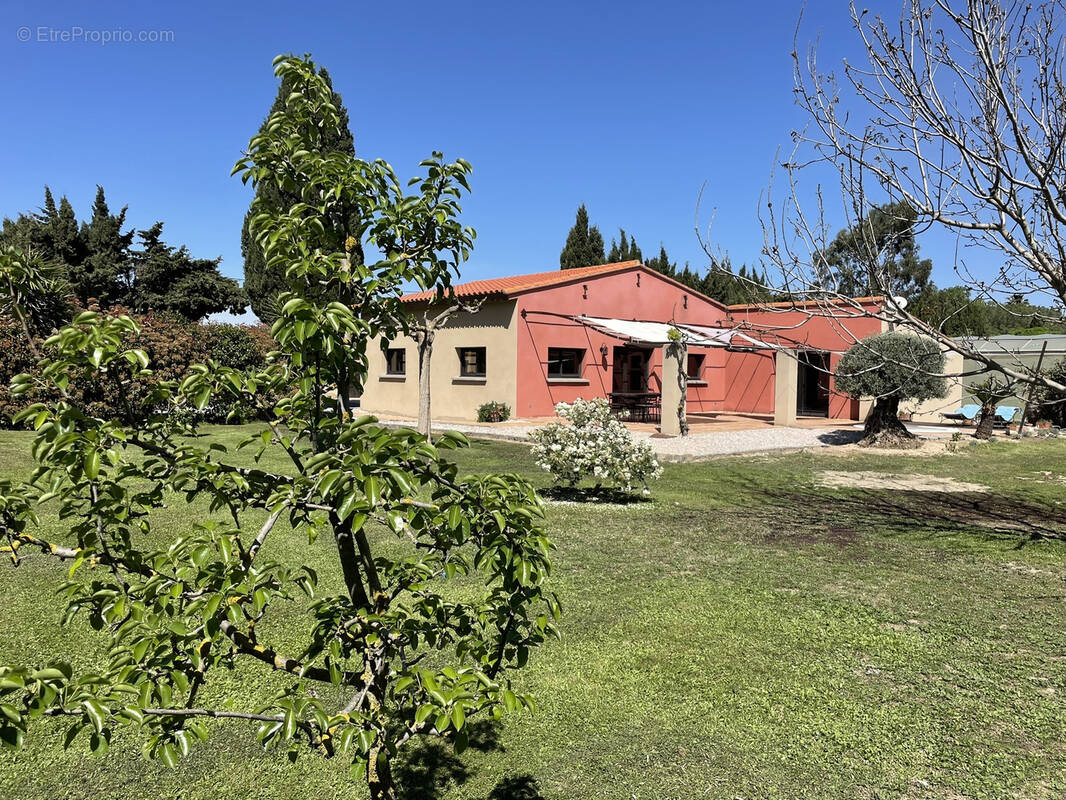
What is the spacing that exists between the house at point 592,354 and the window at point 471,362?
0.04 metres

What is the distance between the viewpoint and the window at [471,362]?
23484 mm

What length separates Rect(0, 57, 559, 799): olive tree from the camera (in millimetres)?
1628

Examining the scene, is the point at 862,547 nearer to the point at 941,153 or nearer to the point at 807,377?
the point at 941,153

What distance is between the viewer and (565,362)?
23672 millimetres

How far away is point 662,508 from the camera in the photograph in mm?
9430

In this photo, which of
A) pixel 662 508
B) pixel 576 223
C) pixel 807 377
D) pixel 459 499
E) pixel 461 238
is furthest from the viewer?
pixel 576 223

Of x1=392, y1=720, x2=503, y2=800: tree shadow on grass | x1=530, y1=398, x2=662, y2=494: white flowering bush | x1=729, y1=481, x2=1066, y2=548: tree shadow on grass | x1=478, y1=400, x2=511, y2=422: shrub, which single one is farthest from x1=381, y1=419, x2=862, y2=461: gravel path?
x1=392, y1=720, x2=503, y2=800: tree shadow on grass

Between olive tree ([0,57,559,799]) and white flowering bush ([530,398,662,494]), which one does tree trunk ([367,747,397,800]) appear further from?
white flowering bush ([530,398,662,494])

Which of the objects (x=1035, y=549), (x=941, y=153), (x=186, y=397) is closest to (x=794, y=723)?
(x=186, y=397)

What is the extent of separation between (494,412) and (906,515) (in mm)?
14248

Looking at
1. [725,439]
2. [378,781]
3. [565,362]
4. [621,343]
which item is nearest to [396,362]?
[565,362]

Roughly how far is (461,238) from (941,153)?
5202mm

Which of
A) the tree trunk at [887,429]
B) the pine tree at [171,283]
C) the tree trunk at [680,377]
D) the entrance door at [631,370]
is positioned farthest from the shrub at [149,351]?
the tree trunk at [887,429]

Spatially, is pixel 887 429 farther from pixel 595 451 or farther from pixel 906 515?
pixel 595 451
